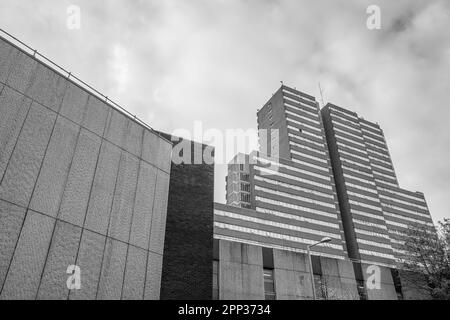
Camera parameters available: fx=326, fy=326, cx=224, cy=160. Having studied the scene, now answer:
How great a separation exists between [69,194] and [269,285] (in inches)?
536

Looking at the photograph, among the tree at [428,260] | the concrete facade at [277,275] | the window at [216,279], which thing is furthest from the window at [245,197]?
the window at [216,279]

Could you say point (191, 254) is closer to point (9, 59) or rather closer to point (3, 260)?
point (3, 260)

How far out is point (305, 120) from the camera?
142 meters

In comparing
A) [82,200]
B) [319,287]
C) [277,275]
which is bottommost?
[319,287]

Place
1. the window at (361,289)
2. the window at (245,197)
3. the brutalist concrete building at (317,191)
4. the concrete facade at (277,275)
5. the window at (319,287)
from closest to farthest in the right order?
the concrete facade at (277,275) → the window at (319,287) → the window at (361,289) → the brutalist concrete building at (317,191) → the window at (245,197)

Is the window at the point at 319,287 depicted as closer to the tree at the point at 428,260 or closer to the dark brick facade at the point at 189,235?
the tree at the point at 428,260

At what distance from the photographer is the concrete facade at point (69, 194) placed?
11164 millimetres

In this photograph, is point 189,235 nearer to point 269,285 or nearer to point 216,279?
point 216,279

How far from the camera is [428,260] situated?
2477 centimetres

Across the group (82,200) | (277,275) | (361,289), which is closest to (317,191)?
(361,289)

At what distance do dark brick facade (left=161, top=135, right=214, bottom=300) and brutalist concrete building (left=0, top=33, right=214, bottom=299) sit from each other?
57mm

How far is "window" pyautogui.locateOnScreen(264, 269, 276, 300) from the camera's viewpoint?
2031 centimetres

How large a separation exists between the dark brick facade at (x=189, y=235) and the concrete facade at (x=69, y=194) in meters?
0.61
